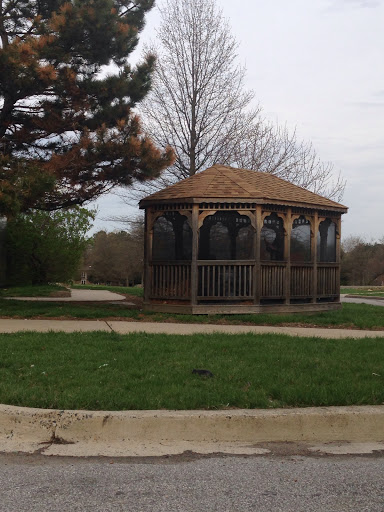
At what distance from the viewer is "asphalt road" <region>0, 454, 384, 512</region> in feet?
11.9

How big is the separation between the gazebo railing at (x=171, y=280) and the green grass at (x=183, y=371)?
415cm

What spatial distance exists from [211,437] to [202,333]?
4.56 m

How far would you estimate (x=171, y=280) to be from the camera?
1314 cm

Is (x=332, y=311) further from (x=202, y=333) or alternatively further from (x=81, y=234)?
(x=81, y=234)

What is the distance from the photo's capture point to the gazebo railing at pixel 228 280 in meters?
12.7

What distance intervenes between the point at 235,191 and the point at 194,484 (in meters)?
9.29

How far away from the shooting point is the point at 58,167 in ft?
41.1

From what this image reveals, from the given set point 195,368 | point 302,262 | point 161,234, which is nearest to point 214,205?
point 161,234

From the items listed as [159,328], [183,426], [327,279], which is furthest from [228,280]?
[183,426]

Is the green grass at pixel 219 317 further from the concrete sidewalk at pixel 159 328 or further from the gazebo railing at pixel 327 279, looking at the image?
the gazebo railing at pixel 327 279

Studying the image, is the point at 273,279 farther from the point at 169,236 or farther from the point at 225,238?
the point at 169,236

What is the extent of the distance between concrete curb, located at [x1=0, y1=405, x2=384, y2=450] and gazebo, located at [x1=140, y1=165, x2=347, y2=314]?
7.55 meters

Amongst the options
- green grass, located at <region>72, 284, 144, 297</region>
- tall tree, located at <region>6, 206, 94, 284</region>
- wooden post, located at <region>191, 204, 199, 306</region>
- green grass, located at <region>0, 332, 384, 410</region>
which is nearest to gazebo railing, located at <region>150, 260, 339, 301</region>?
wooden post, located at <region>191, 204, 199, 306</region>

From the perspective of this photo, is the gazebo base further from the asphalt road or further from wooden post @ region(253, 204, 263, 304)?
the asphalt road
